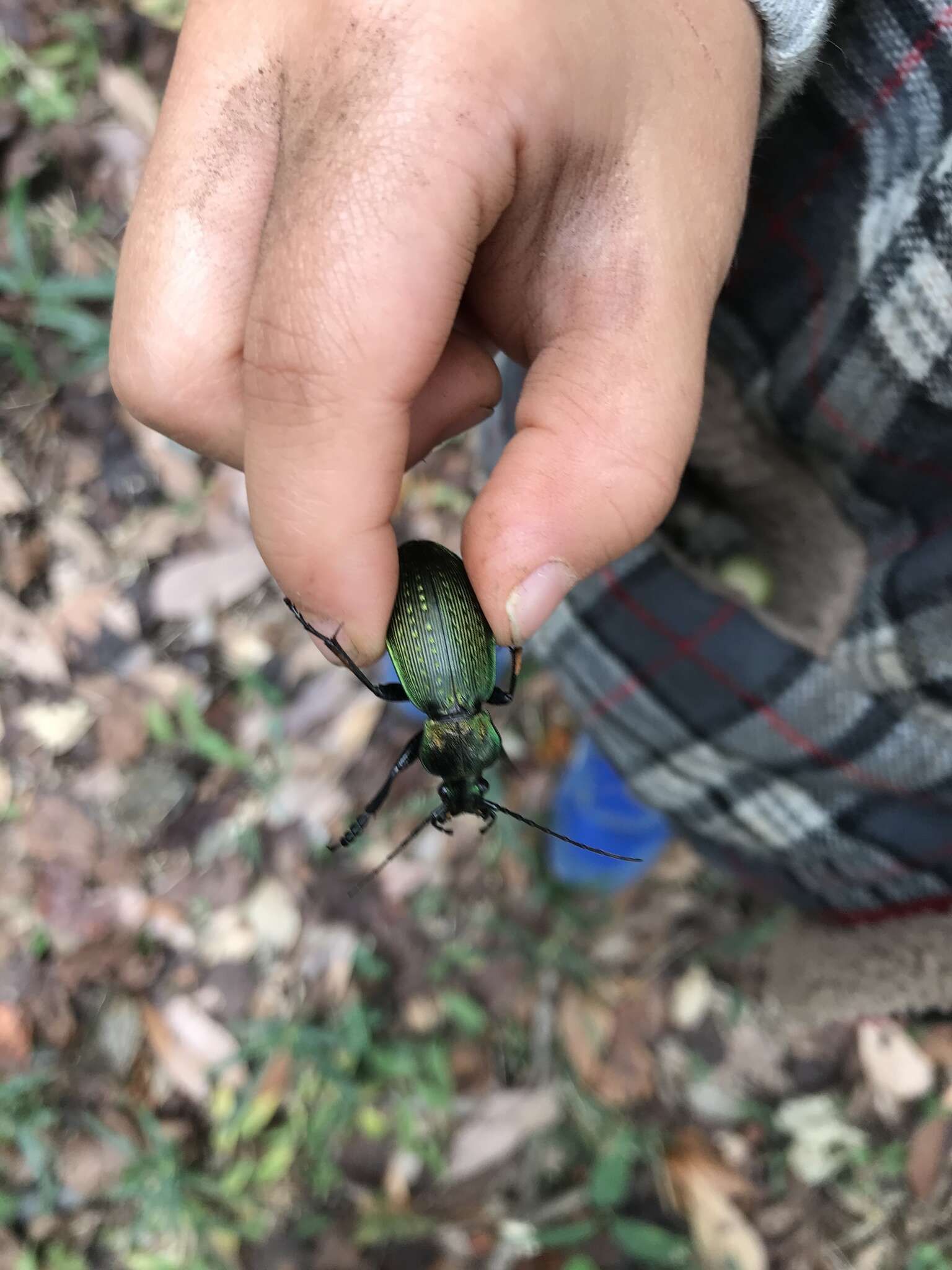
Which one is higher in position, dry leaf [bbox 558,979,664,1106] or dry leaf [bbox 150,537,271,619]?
dry leaf [bbox 150,537,271,619]

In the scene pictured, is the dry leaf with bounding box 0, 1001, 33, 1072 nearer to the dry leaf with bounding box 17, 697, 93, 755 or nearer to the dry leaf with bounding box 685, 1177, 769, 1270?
the dry leaf with bounding box 17, 697, 93, 755

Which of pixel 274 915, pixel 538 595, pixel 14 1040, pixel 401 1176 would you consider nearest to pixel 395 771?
pixel 538 595

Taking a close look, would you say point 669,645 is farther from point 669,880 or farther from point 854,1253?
point 854,1253

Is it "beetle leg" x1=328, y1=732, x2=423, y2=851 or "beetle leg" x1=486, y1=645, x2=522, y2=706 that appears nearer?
"beetle leg" x1=486, y1=645, x2=522, y2=706

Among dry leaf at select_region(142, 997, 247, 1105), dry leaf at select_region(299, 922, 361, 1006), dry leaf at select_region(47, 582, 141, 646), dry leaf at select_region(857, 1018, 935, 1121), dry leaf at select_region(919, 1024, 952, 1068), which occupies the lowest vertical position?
dry leaf at select_region(142, 997, 247, 1105)

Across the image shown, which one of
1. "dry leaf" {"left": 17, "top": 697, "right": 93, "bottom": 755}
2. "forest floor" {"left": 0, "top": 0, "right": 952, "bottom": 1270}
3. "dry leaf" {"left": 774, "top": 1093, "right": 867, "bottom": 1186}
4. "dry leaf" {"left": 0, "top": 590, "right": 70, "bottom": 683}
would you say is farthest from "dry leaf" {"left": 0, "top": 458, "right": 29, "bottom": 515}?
"dry leaf" {"left": 774, "top": 1093, "right": 867, "bottom": 1186}

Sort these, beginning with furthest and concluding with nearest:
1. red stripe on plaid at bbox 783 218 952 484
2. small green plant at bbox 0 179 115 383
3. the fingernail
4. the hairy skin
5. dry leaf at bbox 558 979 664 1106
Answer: small green plant at bbox 0 179 115 383, dry leaf at bbox 558 979 664 1106, red stripe on plaid at bbox 783 218 952 484, the fingernail, the hairy skin

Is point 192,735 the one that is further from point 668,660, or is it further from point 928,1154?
point 928,1154
